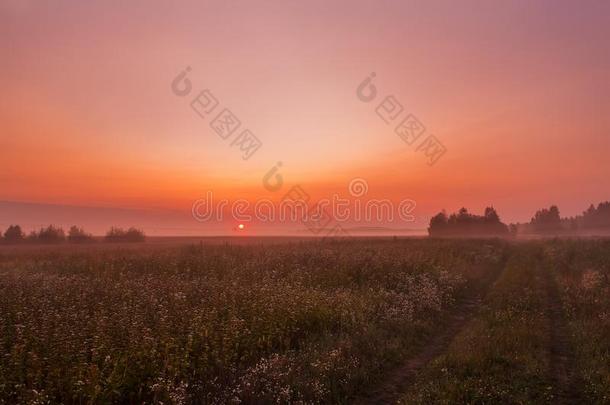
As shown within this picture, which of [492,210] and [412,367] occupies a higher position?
[492,210]

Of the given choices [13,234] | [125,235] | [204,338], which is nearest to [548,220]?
[125,235]

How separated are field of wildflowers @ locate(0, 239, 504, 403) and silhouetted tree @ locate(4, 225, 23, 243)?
5026 cm

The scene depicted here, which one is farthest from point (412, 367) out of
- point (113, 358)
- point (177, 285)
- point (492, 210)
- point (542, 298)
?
point (492, 210)

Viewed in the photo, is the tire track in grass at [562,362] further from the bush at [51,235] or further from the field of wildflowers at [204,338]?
the bush at [51,235]

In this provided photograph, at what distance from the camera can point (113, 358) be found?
8.98 metres

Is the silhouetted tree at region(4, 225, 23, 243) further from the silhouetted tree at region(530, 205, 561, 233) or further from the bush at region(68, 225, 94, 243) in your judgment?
the silhouetted tree at region(530, 205, 561, 233)

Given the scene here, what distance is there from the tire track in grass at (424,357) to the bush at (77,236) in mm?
61129

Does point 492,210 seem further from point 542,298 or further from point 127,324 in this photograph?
point 127,324

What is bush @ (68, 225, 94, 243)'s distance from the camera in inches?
2555

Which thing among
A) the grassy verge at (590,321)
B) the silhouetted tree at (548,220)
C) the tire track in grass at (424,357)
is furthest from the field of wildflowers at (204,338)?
the silhouetted tree at (548,220)

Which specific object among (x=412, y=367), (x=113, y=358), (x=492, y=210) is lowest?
(x=412, y=367)

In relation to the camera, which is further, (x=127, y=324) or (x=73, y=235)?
(x=73, y=235)

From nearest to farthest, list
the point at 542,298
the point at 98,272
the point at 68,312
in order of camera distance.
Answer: the point at 68,312 → the point at 542,298 → the point at 98,272

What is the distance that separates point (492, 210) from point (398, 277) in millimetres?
133685
